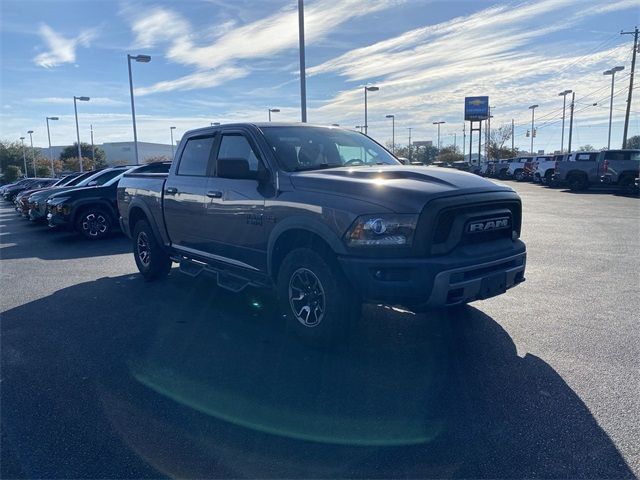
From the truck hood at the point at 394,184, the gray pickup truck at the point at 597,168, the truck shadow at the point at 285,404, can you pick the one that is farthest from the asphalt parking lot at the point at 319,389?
the gray pickup truck at the point at 597,168

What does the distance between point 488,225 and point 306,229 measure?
1552 millimetres

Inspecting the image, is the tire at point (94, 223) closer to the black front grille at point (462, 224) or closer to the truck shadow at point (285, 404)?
the truck shadow at point (285, 404)

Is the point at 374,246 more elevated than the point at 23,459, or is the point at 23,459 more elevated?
the point at 374,246

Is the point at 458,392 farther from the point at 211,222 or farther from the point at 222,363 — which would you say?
the point at 211,222

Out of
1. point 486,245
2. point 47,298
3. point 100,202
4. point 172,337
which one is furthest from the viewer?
point 100,202

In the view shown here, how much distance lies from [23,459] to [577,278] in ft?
22.1

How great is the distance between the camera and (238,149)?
554 centimetres

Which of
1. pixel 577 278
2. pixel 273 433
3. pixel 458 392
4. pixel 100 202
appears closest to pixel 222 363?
pixel 273 433

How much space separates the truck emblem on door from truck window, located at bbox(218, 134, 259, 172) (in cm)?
222

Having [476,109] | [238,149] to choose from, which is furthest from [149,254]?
[476,109]

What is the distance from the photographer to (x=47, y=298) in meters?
6.81

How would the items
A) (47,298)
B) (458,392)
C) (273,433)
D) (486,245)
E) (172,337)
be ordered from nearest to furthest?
1. (273,433)
2. (458,392)
3. (486,245)
4. (172,337)
5. (47,298)

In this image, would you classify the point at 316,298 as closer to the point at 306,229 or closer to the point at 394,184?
the point at 306,229

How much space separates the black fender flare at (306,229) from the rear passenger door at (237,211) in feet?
0.59
